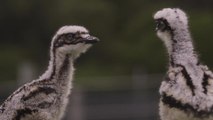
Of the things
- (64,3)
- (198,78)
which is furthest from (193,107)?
(64,3)


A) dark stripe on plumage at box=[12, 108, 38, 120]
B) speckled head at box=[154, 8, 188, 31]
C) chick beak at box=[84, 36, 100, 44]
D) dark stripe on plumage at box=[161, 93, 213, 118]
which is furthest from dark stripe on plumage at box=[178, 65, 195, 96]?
dark stripe on plumage at box=[12, 108, 38, 120]

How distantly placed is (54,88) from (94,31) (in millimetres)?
26476

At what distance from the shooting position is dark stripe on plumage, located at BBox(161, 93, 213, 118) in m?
7.66

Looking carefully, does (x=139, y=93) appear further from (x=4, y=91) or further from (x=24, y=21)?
(x=24, y=21)

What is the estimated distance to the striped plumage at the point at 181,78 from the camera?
767 cm

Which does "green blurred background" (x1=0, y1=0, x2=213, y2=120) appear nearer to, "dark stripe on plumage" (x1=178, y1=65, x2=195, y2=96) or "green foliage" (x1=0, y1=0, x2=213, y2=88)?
"green foliage" (x1=0, y1=0, x2=213, y2=88)

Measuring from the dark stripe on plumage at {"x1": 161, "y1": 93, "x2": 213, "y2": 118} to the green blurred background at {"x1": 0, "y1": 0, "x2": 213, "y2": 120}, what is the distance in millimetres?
20194

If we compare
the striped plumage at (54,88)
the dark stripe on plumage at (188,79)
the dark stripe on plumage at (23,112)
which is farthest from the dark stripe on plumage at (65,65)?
the dark stripe on plumage at (188,79)

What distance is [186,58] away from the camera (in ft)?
25.9

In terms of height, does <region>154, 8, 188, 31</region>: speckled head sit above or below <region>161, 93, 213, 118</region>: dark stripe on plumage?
above

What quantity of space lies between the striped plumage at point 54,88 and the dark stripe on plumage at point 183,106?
66 cm

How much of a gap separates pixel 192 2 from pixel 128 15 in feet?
8.94

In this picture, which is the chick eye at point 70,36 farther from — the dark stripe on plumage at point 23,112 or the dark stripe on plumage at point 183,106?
the dark stripe on plumage at point 183,106

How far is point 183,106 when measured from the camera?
7688mm
